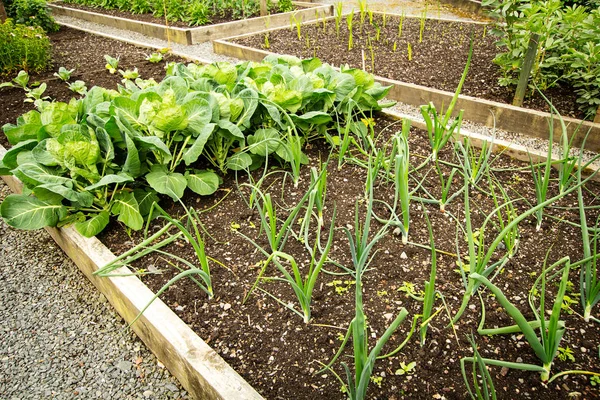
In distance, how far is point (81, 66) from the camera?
188 inches

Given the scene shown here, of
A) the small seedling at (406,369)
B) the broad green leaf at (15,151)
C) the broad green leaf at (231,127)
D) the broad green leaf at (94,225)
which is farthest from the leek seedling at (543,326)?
the broad green leaf at (15,151)

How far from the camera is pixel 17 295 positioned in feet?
6.97

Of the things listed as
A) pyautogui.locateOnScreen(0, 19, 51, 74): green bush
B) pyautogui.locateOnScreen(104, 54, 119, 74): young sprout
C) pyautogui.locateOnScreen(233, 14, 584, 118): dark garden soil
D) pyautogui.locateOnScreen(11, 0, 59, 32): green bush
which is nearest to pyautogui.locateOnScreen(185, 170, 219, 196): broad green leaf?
pyautogui.locateOnScreen(233, 14, 584, 118): dark garden soil

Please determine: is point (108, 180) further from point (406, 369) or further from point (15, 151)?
point (406, 369)

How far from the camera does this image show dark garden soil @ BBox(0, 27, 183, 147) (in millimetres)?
3812

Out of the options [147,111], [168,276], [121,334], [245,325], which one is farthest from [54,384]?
[147,111]

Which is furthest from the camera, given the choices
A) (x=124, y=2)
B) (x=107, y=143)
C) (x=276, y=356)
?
(x=124, y=2)

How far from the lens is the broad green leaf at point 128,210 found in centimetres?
205

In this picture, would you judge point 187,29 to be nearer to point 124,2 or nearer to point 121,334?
point 124,2

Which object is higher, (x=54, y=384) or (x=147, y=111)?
(x=147, y=111)

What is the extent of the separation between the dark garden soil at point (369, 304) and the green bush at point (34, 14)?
585cm

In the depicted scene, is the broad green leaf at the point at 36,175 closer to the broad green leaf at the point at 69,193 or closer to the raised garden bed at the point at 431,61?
the broad green leaf at the point at 69,193

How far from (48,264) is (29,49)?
10.2ft

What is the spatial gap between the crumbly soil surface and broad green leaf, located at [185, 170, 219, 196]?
0.11 meters
